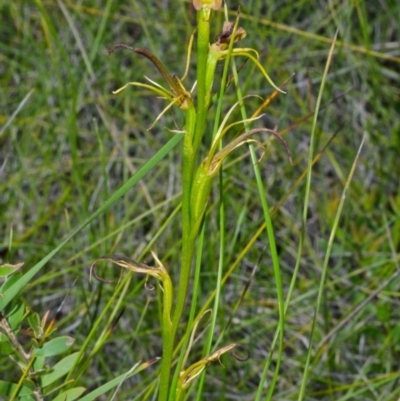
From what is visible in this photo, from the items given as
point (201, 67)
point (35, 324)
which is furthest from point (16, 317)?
point (201, 67)

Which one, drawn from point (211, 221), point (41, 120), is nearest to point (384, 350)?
point (211, 221)

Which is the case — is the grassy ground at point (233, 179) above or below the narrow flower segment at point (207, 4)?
below

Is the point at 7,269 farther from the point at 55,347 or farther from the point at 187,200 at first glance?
the point at 187,200

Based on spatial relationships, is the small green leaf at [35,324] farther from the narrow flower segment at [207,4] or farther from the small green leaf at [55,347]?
the narrow flower segment at [207,4]

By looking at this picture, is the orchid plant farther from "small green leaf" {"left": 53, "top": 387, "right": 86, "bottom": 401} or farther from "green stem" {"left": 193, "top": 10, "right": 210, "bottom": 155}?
"small green leaf" {"left": 53, "top": 387, "right": 86, "bottom": 401}

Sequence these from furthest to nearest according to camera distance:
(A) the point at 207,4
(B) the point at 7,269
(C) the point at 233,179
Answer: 1. (C) the point at 233,179
2. (B) the point at 7,269
3. (A) the point at 207,4

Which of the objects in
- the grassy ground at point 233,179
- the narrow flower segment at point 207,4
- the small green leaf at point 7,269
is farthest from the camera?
the grassy ground at point 233,179

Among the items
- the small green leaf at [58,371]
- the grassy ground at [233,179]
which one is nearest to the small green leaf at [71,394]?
the small green leaf at [58,371]

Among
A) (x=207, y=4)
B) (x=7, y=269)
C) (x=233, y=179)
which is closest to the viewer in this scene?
(x=207, y=4)
